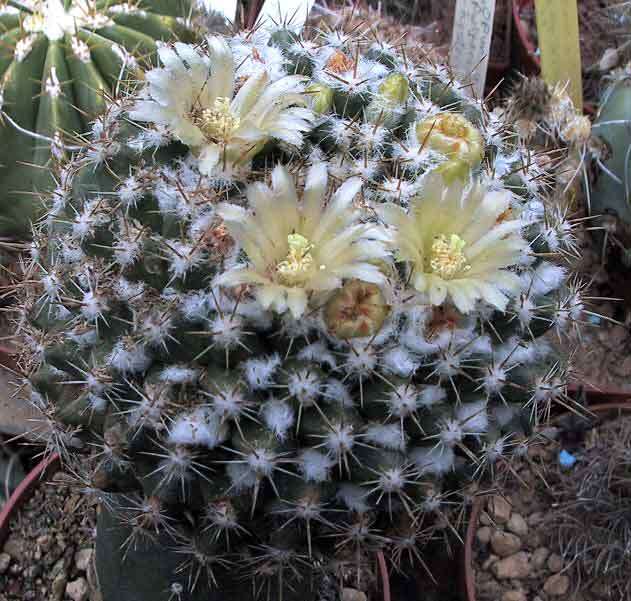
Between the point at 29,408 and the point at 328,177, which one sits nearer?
the point at 328,177

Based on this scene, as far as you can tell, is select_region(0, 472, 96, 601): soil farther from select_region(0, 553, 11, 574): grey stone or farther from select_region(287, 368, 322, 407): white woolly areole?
select_region(287, 368, 322, 407): white woolly areole

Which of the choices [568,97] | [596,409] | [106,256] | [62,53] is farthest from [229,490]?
[568,97]

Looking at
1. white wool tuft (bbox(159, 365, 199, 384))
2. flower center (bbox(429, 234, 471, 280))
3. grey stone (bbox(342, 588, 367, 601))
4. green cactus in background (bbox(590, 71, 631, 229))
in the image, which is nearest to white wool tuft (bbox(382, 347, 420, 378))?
flower center (bbox(429, 234, 471, 280))

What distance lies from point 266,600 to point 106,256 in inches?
24.6

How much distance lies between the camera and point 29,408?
1.75 meters

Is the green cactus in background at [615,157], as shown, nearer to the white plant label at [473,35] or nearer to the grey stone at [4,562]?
the white plant label at [473,35]

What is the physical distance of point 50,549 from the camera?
4.96ft

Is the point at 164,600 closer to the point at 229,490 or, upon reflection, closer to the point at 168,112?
the point at 229,490

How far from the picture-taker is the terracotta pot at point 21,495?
1.51 m

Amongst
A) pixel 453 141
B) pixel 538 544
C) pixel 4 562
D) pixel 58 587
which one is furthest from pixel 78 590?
pixel 453 141

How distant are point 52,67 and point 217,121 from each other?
0.74 m

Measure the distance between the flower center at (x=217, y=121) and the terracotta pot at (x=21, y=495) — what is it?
0.90 m

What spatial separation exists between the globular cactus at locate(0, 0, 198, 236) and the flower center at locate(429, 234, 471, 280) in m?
0.88

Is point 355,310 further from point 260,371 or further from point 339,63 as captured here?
point 339,63
